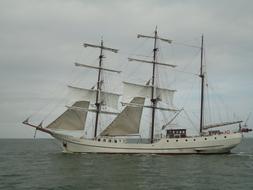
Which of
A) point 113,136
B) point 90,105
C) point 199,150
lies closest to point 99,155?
point 113,136

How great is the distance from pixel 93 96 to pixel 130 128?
6875 mm

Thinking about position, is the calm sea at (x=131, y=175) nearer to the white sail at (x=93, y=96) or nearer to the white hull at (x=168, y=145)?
the white hull at (x=168, y=145)

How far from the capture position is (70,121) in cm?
5616

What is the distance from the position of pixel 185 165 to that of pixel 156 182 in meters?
12.3

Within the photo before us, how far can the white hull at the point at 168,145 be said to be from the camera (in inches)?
2207

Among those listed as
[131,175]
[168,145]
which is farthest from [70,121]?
[131,175]

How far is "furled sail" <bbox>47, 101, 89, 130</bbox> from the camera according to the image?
55.8m

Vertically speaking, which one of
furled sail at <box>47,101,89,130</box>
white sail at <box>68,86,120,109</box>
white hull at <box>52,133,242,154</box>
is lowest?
white hull at <box>52,133,242,154</box>

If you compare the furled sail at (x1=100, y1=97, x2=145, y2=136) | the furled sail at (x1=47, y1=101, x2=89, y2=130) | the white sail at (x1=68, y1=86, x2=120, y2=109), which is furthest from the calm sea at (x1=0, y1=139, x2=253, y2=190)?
the white sail at (x1=68, y1=86, x2=120, y2=109)

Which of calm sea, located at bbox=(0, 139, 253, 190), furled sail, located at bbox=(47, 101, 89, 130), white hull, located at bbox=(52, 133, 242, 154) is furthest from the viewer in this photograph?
white hull, located at bbox=(52, 133, 242, 154)

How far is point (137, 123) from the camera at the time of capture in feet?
194

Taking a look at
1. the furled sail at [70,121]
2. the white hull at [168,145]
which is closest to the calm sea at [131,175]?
the white hull at [168,145]

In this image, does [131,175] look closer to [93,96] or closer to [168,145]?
[168,145]

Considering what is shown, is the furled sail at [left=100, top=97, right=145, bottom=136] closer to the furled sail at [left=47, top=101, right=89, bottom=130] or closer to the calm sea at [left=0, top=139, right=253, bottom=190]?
the furled sail at [left=47, top=101, right=89, bottom=130]
